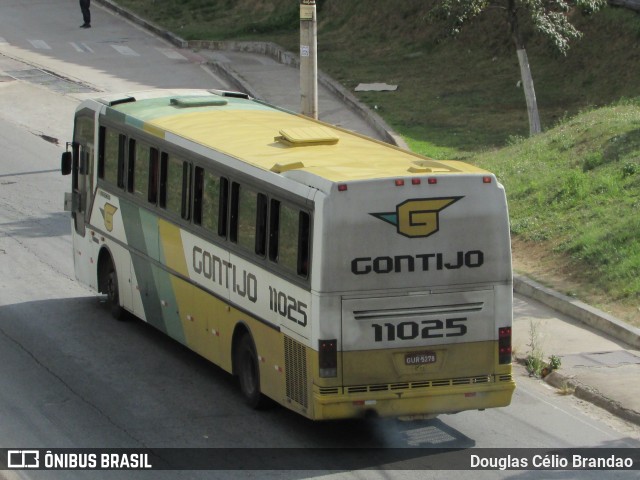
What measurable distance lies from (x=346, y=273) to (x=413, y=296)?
0.72 metres

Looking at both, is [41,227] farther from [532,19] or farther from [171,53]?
[171,53]

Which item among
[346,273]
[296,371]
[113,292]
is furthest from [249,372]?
[113,292]

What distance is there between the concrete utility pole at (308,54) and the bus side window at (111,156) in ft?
25.8

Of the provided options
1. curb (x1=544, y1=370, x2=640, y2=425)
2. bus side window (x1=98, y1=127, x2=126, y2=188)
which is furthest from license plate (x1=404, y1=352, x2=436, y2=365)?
bus side window (x1=98, y1=127, x2=126, y2=188)

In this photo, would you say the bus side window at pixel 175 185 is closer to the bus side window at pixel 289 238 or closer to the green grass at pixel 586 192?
the bus side window at pixel 289 238

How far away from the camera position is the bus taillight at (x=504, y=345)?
A: 13172mm

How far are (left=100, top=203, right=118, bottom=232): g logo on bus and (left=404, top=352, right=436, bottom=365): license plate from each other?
Result: 6165mm

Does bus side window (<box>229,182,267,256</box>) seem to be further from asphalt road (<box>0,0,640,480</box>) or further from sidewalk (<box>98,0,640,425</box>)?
sidewalk (<box>98,0,640,425</box>)

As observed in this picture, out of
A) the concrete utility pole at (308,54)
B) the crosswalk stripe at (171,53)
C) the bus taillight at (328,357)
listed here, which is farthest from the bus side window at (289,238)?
the crosswalk stripe at (171,53)

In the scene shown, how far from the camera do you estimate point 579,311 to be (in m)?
17.8

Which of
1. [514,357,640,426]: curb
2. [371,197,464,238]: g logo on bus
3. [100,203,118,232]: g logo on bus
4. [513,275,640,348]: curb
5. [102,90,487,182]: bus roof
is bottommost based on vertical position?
[514,357,640,426]: curb

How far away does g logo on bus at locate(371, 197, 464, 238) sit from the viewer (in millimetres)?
12734

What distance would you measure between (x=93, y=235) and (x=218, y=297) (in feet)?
13.9

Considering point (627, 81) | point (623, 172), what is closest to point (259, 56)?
point (627, 81)
